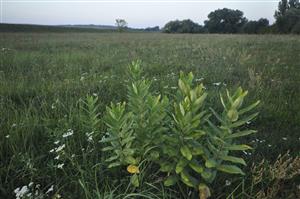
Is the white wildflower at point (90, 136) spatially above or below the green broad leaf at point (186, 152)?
below

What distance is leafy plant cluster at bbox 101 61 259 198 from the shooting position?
1.99 metres

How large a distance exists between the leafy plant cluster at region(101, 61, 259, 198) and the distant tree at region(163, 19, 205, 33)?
7348cm

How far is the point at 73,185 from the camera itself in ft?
8.02

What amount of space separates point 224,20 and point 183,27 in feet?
34.6

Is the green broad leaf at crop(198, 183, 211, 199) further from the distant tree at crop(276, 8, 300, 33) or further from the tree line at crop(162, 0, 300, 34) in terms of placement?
the tree line at crop(162, 0, 300, 34)

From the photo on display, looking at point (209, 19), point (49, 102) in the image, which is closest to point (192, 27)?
point (209, 19)

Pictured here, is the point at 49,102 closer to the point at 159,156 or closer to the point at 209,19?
the point at 159,156

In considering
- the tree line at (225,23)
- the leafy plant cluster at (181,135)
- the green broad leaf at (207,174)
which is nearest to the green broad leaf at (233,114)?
the leafy plant cluster at (181,135)

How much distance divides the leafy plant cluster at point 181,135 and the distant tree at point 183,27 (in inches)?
2893

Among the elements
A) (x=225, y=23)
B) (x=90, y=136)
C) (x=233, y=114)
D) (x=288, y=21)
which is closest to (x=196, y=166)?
(x=233, y=114)

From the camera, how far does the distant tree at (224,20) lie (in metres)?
75.8

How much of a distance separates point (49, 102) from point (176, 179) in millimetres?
2588

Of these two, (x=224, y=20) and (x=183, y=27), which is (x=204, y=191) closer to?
(x=183, y=27)

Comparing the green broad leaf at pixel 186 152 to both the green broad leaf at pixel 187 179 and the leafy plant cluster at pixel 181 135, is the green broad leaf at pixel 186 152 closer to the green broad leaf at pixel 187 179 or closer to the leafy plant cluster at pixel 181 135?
the leafy plant cluster at pixel 181 135
